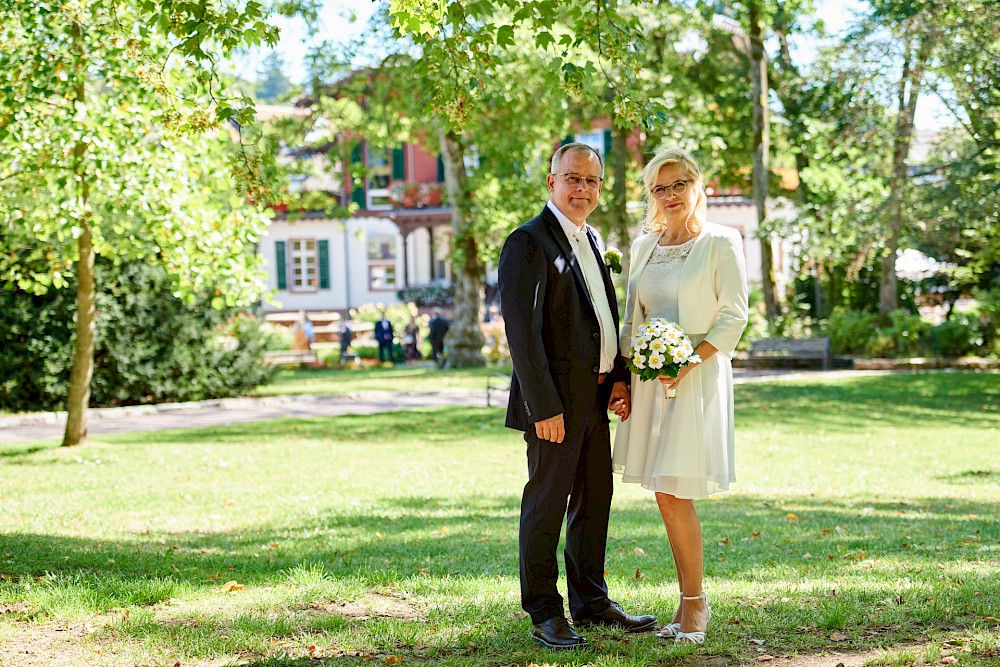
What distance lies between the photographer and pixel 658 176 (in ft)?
16.2

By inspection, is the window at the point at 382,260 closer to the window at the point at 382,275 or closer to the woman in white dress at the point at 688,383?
the window at the point at 382,275

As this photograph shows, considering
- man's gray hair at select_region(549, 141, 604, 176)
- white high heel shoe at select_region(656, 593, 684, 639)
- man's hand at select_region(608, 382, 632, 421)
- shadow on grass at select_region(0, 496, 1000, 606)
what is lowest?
shadow on grass at select_region(0, 496, 1000, 606)

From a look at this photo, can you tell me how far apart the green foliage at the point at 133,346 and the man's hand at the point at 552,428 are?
50.4 ft

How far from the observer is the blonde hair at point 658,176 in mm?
4918

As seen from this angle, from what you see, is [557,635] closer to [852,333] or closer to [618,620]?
[618,620]

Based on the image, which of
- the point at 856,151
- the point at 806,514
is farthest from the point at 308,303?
the point at 806,514

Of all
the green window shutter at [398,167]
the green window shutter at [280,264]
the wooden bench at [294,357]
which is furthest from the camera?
the green window shutter at [280,264]

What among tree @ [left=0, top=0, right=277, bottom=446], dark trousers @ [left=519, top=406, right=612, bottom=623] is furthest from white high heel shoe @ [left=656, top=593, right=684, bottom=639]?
tree @ [left=0, top=0, right=277, bottom=446]

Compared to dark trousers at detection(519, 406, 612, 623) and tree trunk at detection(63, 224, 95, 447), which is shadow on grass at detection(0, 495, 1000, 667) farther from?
tree trunk at detection(63, 224, 95, 447)

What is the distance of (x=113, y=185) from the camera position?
11.5 m

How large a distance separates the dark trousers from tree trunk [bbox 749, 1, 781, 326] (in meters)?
21.9

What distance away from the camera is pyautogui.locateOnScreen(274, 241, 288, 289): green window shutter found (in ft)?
151

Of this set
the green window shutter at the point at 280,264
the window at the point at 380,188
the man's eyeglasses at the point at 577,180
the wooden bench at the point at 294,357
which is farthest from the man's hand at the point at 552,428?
the green window shutter at the point at 280,264

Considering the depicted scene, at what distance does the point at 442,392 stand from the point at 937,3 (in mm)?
11546
